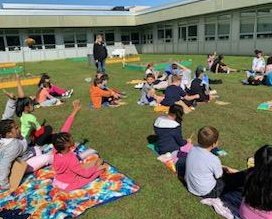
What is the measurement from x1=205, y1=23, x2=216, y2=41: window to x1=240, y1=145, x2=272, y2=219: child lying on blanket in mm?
26207

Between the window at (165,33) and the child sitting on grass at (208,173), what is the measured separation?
30.9m

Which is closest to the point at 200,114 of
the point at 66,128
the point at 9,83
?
the point at 66,128

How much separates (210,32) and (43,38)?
703 inches

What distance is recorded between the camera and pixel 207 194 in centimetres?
440

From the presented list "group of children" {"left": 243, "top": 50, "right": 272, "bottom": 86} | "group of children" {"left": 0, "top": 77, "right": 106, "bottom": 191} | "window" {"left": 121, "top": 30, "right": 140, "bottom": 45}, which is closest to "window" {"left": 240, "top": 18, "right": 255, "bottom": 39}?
"group of children" {"left": 243, "top": 50, "right": 272, "bottom": 86}

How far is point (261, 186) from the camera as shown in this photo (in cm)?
338

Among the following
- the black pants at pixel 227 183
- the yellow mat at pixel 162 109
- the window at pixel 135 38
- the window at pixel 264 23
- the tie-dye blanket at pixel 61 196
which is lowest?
the tie-dye blanket at pixel 61 196

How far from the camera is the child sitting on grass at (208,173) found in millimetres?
4277

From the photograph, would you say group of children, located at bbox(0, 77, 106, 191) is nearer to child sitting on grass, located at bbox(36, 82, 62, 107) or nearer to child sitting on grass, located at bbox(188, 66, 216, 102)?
child sitting on grass, located at bbox(188, 66, 216, 102)

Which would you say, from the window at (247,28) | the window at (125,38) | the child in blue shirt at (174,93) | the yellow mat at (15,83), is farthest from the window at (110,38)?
the child in blue shirt at (174,93)

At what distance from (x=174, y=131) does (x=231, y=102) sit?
489 centimetres

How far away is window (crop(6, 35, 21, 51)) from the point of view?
33.1 m

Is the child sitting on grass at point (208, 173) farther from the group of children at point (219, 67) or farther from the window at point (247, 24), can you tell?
the window at point (247, 24)

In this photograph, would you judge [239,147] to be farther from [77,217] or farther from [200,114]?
[77,217]
